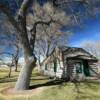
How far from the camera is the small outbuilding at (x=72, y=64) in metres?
24.2

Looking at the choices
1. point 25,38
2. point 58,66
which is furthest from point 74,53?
point 25,38

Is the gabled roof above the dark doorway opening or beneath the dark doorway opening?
above

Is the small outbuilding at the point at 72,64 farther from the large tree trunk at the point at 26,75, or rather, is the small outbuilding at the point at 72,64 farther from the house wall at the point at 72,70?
the large tree trunk at the point at 26,75

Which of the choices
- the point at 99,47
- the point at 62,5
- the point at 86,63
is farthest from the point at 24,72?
the point at 99,47

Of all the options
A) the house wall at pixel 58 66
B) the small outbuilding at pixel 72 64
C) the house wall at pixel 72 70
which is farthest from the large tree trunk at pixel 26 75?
the house wall at pixel 58 66

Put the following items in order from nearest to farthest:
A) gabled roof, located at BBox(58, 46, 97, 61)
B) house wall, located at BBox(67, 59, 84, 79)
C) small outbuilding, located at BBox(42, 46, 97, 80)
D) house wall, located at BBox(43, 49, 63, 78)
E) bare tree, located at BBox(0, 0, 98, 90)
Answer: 1. bare tree, located at BBox(0, 0, 98, 90)
2. house wall, located at BBox(67, 59, 84, 79)
3. small outbuilding, located at BBox(42, 46, 97, 80)
4. gabled roof, located at BBox(58, 46, 97, 61)
5. house wall, located at BBox(43, 49, 63, 78)

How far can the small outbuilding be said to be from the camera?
24188 mm

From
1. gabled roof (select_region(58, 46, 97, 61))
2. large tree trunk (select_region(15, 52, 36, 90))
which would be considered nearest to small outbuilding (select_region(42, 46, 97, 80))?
gabled roof (select_region(58, 46, 97, 61))

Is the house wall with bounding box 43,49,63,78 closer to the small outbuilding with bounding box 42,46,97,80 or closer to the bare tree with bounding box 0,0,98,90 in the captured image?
the small outbuilding with bounding box 42,46,97,80

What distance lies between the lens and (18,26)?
1431 cm

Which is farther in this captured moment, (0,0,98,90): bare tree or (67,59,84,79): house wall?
(67,59,84,79): house wall

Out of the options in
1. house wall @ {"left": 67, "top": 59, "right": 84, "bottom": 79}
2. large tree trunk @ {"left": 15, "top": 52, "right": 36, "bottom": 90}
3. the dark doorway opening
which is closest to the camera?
large tree trunk @ {"left": 15, "top": 52, "right": 36, "bottom": 90}

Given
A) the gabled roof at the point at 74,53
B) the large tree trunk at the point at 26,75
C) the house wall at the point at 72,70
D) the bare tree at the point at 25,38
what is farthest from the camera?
the gabled roof at the point at 74,53

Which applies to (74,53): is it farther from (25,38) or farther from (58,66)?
(25,38)
